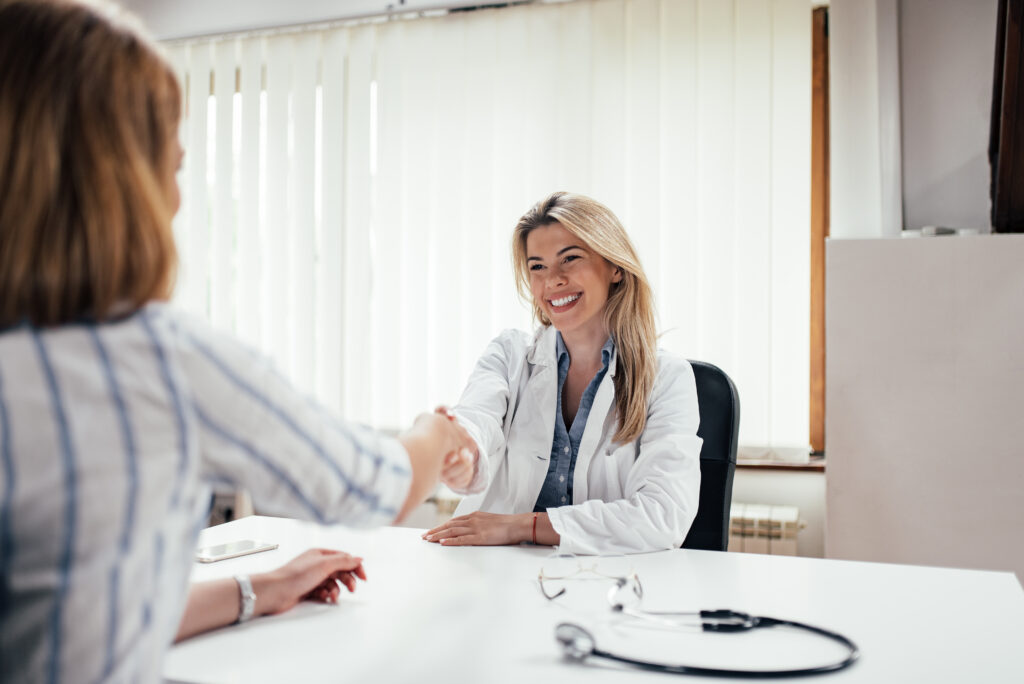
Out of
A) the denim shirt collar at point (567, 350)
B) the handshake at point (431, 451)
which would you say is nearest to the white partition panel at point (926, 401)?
the denim shirt collar at point (567, 350)

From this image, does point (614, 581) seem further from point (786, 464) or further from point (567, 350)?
point (786, 464)

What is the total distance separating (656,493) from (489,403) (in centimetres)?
57

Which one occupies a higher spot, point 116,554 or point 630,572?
point 116,554

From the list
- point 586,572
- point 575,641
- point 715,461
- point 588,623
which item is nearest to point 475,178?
point 715,461

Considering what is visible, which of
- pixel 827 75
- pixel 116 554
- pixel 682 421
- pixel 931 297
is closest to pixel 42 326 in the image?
pixel 116 554

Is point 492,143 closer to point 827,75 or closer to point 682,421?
point 827,75

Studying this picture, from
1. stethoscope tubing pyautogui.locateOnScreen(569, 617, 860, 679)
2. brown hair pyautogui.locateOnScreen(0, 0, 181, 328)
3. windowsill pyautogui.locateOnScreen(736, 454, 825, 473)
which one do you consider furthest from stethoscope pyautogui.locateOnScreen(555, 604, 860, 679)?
windowsill pyautogui.locateOnScreen(736, 454, 825, 473)

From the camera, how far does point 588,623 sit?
108 cm

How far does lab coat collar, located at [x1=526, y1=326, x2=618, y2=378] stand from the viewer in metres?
2.10

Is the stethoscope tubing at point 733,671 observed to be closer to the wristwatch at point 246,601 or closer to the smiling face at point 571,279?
the wristwatch at point 246,601

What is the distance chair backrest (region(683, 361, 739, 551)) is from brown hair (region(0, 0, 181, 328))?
56.4 inches

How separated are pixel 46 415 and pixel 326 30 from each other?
3.48 m

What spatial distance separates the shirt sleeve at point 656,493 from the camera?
5.02ft

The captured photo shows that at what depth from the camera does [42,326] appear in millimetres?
599
